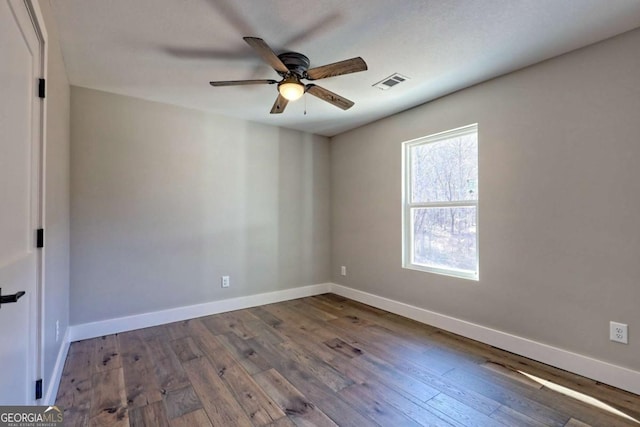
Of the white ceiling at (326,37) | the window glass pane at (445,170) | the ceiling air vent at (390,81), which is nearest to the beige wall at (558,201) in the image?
the window glass pane at (445,170)

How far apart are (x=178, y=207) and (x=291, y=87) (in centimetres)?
199

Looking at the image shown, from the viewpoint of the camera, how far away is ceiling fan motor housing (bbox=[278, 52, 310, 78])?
2.23 metres

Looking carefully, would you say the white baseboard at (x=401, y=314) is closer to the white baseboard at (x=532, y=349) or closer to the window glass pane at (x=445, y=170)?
the white baseboard at (x=532, y=349)

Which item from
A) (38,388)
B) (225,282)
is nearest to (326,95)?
(225,282)

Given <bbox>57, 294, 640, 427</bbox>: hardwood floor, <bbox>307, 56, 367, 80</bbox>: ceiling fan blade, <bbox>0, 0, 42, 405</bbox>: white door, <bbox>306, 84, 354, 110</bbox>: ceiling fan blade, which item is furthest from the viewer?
<bbox>306, 84, 354, 110</bbox>: ceiling fan blade

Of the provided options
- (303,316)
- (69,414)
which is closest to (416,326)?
(303,316)

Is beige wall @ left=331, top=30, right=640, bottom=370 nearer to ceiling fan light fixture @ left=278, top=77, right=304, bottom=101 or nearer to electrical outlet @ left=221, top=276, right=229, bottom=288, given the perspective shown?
ceiling fan light fixture @ left=278, top=77, right=304, bottom=101

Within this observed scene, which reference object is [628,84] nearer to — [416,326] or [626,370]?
[626,370]

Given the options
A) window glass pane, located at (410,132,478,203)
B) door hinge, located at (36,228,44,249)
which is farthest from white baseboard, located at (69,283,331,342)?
window glass pane, located at (410,132,478,203)

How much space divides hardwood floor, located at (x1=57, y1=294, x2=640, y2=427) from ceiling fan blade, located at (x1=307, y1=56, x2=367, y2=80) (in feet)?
7.27

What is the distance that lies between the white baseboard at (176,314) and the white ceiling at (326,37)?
7.60ft

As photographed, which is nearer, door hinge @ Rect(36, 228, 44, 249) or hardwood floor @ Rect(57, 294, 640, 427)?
door hinge @ Rect(36, 228, 44, 249)

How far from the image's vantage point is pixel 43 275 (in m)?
1.62

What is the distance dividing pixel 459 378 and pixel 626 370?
3.52 feet
